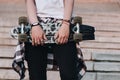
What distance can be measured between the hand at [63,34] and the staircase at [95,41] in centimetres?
253

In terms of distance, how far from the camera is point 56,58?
3527 mm

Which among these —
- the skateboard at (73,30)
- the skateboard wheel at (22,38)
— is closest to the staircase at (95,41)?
the skateboard at (73,30)

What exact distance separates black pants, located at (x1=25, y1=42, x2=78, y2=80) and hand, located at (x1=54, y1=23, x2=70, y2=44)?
0.04m

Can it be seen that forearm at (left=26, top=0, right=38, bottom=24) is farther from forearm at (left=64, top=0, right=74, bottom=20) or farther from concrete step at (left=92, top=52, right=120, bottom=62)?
concrete step at (left=92, top=52, right=120, bottom=62)

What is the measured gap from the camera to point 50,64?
12.0 ft

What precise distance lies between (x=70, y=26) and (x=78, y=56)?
27cm

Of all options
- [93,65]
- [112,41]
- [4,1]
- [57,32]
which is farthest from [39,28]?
[4,1]

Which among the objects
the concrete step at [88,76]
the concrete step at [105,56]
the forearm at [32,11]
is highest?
the forearm at [32,11]

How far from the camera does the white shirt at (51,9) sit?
11.9 ft

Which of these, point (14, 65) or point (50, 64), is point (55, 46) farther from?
point (14, 65)

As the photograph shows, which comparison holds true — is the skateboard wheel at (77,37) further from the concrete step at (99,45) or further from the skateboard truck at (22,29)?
the concrete step at (99,45)

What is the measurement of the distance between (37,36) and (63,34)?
0.65ft

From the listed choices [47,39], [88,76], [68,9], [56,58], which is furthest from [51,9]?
[88,76]

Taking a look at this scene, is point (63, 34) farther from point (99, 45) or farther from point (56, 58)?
point (99, 45)
